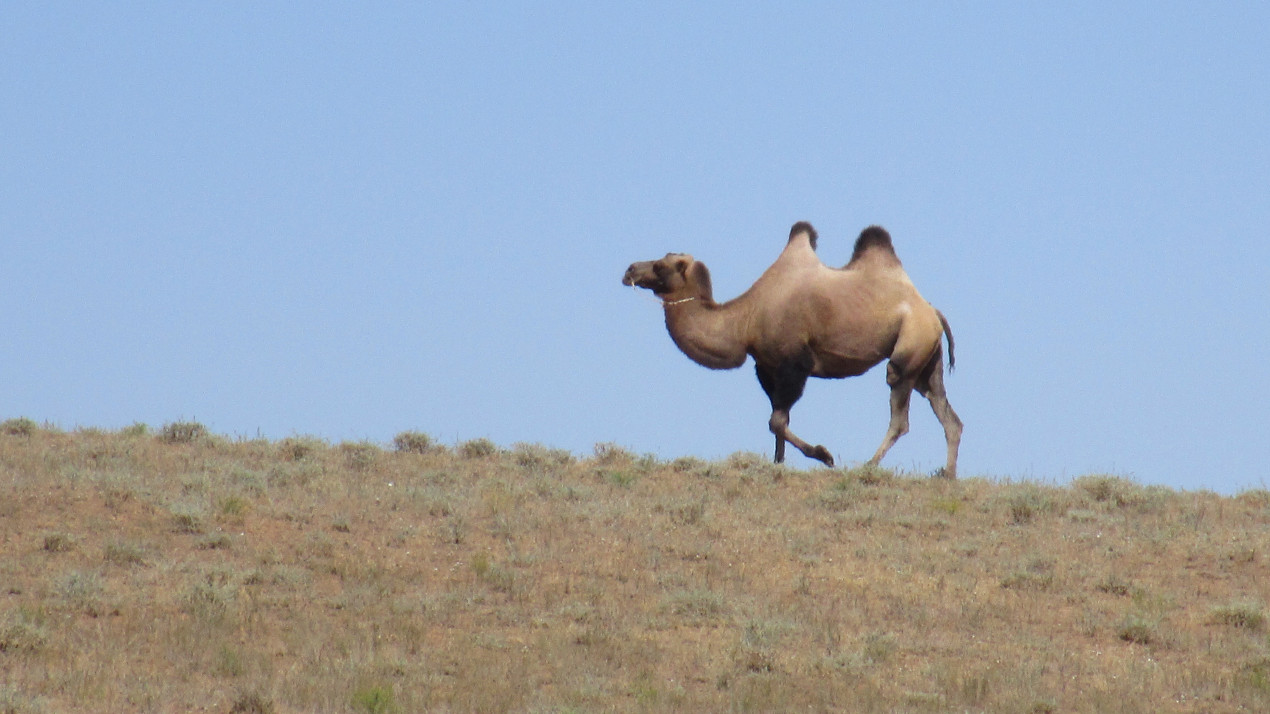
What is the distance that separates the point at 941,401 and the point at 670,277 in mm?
3623

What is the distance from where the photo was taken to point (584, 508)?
50.0 ft

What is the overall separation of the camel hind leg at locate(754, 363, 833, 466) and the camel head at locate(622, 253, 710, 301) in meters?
1.82

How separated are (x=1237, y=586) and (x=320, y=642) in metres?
7.49

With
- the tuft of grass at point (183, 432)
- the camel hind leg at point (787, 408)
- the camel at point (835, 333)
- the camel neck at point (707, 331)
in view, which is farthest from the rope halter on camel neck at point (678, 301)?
the tuft of grass at point (183, 432)

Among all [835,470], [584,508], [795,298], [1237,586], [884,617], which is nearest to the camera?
[884,617]

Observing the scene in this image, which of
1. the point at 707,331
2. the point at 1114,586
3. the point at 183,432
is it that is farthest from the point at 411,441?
the point at 1114,586

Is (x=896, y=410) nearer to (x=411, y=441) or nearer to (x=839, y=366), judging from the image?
(x=839, y=366)

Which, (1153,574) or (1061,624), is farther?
(1153,574)

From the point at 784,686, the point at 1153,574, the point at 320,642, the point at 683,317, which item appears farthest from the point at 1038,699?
the point at 683,317

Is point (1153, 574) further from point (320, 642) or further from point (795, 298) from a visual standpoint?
point (320, 642)

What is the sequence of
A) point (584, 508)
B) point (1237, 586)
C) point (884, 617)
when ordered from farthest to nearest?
point (584, 508), point (1237, 586), point (884, 617)

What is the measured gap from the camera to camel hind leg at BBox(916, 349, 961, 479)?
18.5 metres

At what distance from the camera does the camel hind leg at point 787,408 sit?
18359mm

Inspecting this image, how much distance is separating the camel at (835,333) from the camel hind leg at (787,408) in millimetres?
11
